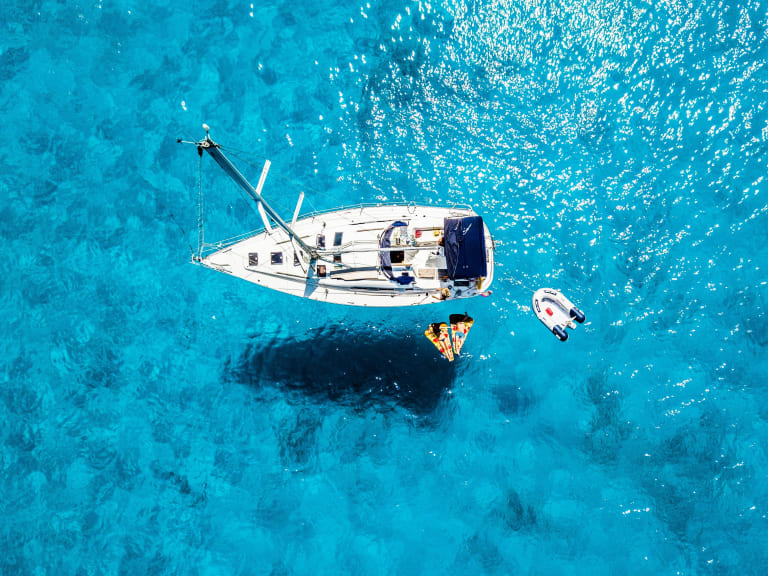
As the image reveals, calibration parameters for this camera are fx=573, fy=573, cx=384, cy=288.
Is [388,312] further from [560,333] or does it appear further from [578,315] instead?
[578,315]

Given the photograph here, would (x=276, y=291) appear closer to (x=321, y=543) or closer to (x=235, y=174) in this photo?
(x=235, y=174)

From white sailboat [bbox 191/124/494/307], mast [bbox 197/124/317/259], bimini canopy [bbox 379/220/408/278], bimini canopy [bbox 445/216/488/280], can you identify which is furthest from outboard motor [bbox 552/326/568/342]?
mast [bbox 197/124/317/259]

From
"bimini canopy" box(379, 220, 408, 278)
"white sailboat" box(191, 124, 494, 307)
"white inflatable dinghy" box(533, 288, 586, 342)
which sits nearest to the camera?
"white sailboat" box(191, 124, 494, 307)

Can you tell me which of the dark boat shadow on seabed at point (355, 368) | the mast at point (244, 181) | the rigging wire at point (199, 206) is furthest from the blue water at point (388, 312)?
the mast at point (244, 181)

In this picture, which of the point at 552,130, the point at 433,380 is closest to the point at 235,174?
the point at 433,380

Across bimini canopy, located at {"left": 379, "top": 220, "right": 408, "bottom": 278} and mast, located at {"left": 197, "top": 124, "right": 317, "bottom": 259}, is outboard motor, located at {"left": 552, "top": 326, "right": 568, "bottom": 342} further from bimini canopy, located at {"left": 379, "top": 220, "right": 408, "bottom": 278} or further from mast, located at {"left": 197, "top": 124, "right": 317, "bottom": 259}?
mast, located at {"left": 197, "top": 124, "right": 317, "bottom": 259}

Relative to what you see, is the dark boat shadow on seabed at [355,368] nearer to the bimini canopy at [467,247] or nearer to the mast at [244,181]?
the bimini canopy at [467,247]
